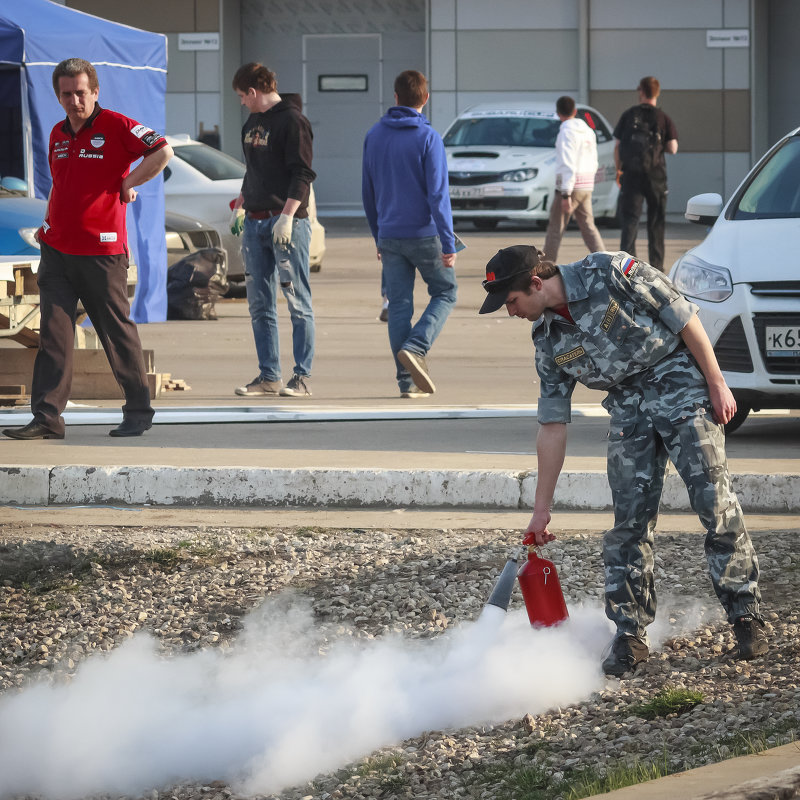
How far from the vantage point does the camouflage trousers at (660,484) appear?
4.61 m

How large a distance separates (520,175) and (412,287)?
13789mm

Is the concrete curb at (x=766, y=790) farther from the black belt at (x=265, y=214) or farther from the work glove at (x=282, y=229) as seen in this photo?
the black belt at (x=265, y=214)

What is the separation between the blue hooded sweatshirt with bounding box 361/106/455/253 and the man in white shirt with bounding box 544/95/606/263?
6683mm

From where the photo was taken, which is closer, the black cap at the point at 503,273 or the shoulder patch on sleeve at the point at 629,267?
the black cap at the point at 503,273

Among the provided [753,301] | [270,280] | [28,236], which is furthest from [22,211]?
[753,301]

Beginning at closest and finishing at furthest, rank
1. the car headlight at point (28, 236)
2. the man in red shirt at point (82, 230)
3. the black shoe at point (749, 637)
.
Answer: the black shoe at point (749, 637)
the man in red shirt at point (82, 230)
the car headlight at point (28, 236)

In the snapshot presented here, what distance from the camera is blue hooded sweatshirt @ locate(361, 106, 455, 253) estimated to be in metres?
8.98

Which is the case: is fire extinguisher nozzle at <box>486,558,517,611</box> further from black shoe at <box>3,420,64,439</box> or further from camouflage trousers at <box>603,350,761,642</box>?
black shoe at <box>3,420,64,439</box>

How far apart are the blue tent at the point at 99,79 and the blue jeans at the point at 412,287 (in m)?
4.05

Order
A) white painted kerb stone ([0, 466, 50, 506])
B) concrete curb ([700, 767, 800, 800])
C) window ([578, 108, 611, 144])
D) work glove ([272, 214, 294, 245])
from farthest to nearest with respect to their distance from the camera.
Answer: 1. window ([578, 108, 611, 144])
2. work glove ([272, 214, 294, 245])
3. white painted kerb stone ([0, 466, 50, 506])
4. concrete curb ([700, 767, 800, 800])

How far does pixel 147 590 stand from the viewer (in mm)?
5820

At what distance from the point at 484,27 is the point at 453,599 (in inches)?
1008

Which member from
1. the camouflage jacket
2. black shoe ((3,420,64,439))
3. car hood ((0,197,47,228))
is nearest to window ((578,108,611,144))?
car hood ((0,197,47,228))

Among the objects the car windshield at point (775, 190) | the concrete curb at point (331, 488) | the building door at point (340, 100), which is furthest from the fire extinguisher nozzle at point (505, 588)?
the building door at point (340, 100)
